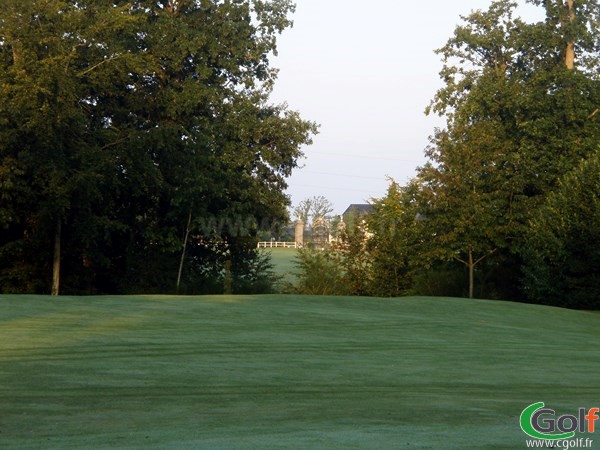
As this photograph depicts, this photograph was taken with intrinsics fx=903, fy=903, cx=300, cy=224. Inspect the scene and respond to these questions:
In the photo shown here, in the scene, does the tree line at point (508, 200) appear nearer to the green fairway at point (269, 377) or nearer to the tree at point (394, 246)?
the tree at point (394, 246)

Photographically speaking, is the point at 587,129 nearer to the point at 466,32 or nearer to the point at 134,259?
the point at 466,32

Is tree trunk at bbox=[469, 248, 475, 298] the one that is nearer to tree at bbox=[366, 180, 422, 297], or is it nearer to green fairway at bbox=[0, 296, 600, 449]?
tree at bbox=[366, 180, 422, 297]

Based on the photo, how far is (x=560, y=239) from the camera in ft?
105

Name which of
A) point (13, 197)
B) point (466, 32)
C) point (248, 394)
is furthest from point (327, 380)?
point (466, 32)

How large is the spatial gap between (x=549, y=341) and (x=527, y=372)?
17.7 ft

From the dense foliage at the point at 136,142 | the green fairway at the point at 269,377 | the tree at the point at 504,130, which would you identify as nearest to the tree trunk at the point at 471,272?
the tree at the point at 504,130

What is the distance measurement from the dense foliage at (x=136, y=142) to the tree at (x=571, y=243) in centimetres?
1205

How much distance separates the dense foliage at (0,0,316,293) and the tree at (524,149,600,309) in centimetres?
1205

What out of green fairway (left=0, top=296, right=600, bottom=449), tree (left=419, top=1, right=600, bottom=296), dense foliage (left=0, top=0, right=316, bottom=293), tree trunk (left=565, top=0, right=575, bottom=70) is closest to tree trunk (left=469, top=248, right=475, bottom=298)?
tree (left=419, top=1, right=600, bottom=296)

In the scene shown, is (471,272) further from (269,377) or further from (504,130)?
(269,377)

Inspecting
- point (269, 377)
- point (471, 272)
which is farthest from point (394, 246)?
point (269, 377)

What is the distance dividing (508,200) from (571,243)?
572 cm

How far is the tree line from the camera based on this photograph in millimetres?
32562

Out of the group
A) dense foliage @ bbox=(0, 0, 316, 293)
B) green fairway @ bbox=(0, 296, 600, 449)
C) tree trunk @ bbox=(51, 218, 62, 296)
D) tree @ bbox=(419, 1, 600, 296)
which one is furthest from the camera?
tree @ bbox=(419, 1, 600, 296)
